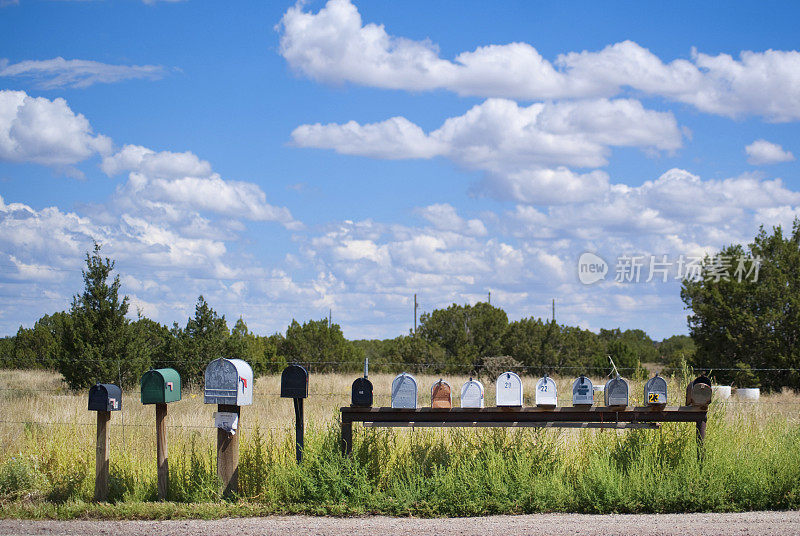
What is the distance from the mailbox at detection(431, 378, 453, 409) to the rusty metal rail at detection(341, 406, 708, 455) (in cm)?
5

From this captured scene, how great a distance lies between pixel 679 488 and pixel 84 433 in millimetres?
6293

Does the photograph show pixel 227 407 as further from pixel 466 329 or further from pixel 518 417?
pixel 466 329

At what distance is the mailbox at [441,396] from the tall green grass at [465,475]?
498 mm

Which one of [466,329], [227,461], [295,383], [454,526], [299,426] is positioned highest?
[466,329]

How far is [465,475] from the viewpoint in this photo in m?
6.68

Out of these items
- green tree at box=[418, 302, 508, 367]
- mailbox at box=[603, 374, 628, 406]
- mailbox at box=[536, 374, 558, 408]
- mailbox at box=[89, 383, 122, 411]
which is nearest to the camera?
mailbox at box=[89, 383, 122, 411]

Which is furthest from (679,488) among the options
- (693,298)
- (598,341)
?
(598,341)

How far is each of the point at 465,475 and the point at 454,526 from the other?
0.69 meters

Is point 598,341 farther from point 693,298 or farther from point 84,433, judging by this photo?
point 84,433

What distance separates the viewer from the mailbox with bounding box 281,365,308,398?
22.9 feet

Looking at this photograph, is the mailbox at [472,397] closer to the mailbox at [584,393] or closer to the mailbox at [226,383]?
the mailbox at [584,393]

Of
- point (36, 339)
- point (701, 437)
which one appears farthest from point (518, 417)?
point (36, 339)

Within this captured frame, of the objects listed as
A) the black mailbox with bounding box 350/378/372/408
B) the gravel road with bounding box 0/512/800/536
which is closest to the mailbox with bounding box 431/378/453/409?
the black mailbox with bounding box 350/378/372/408

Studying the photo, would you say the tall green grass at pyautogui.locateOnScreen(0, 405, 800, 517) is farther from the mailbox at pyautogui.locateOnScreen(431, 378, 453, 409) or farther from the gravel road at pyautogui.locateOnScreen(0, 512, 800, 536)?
the mailbox at pyautogui.locateOnScreen(431, 378, 453, 409)
